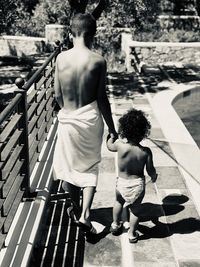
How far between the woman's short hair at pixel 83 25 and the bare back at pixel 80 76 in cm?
14

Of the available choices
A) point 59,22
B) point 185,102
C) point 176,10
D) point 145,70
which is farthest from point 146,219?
point 176,10

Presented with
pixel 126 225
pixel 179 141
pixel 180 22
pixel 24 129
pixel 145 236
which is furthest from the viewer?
pixel 180 22

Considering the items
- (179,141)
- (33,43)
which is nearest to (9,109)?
(179,141)

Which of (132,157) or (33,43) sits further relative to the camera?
(33,43)

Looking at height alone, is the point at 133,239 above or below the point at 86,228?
below

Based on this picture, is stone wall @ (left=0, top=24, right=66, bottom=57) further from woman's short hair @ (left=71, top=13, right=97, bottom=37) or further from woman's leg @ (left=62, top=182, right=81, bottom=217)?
woman's short hair @ (left=71, top=13, right=97, bottom=37)

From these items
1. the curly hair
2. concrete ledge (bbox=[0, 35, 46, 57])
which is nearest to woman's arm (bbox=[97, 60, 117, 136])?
the curly hair

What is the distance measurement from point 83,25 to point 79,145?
3.38ft

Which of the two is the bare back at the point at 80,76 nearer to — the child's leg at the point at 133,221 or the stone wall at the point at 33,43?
the child's leg at the point at 133,221

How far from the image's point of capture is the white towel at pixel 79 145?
4.14 metres

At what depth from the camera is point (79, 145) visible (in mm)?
4211

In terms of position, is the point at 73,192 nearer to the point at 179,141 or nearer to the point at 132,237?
the point at 132,237

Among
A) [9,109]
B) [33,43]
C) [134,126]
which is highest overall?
[9,109]

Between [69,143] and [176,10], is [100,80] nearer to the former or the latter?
[69,143]
